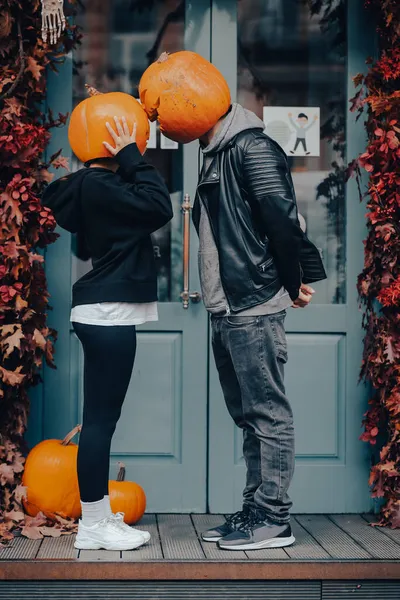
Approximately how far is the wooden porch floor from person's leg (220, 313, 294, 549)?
152 millimetres

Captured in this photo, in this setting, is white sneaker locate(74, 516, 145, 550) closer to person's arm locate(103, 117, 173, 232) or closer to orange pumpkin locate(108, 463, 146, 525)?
orange pumpkin locate(108, 463, 146, 525)

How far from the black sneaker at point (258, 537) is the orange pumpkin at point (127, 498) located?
553 millimetres

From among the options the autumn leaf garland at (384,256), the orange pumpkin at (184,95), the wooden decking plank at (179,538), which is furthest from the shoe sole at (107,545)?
the orange pumpkin at (184,95)

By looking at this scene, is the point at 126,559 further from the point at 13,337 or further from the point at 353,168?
the point at 353,168

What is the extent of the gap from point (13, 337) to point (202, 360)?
996mm

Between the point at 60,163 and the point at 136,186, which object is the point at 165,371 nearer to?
the point at 60,163

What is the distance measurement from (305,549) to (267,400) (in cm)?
66

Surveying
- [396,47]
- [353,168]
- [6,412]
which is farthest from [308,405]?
[396,47]

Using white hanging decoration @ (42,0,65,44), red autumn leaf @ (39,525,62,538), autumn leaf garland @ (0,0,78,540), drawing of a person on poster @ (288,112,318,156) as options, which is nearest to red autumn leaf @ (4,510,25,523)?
autumn leaf garland @ (0,0,78,540)

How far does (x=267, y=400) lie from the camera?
12.4 feet

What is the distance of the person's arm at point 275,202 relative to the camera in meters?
3.65

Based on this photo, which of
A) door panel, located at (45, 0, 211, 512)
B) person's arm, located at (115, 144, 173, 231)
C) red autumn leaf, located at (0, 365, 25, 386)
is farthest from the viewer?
door panel, located at (45, 0, 211, 512)

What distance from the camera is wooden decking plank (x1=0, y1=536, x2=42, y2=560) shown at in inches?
147

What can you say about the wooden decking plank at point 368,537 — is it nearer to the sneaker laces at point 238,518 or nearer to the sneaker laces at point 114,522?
the sneaker laces at point 238,518
